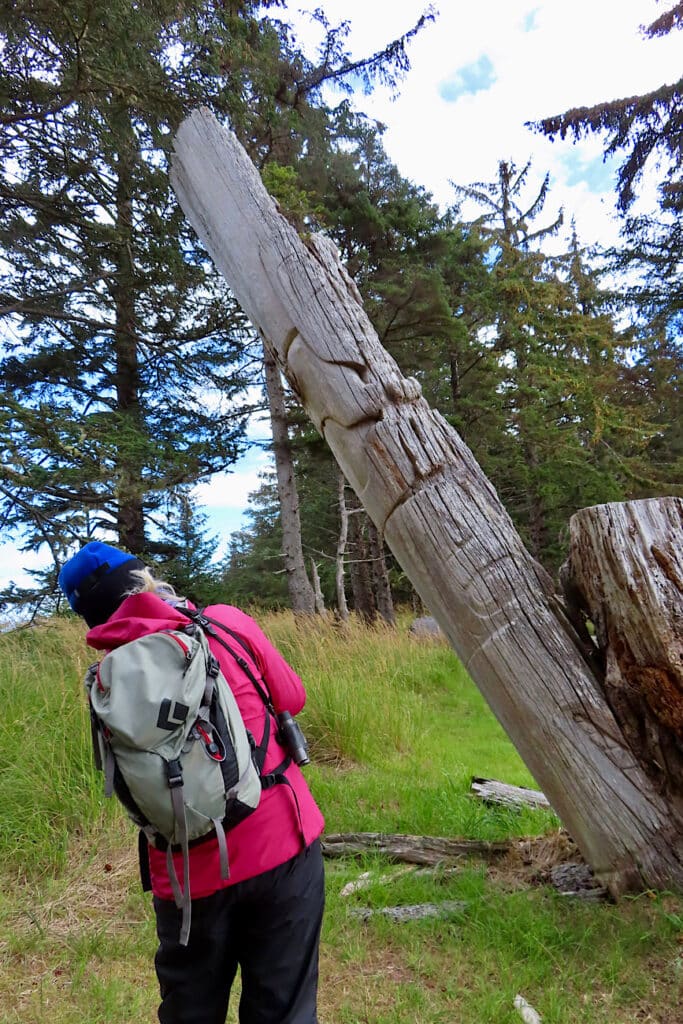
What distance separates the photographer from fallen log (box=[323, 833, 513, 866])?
3611 millimetres

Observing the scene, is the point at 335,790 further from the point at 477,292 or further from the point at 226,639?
the point at 477,292

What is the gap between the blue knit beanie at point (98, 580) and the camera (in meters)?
1.89

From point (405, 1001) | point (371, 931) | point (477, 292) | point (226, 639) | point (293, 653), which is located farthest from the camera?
point (477, 292)

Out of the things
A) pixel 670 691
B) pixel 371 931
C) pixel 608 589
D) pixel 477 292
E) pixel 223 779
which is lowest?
pixel 371 931

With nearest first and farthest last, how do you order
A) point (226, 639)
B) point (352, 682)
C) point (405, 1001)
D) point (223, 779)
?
point (223, 779) < point (226, 639) < point (405, 1001) < point (352, 682)

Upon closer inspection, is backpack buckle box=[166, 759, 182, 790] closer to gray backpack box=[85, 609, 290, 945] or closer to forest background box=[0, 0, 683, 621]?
gray backpack box=[85, 609, 290, 945]

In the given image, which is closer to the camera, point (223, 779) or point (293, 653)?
point (223, 779)

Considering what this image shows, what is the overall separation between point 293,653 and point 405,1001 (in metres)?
4.80

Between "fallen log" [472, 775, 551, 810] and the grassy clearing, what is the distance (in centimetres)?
18

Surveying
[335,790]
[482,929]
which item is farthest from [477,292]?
[482,929]

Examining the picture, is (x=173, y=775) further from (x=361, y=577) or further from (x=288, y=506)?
(x=361, y=577)

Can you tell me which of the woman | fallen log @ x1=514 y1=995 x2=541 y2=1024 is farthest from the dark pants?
fallen log @ x1=514 y1=995 x2=541 y2=1024

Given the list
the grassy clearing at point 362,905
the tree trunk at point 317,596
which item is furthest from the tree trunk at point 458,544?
the tree trunk at point 317,596

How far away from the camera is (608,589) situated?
2809 millimetres
